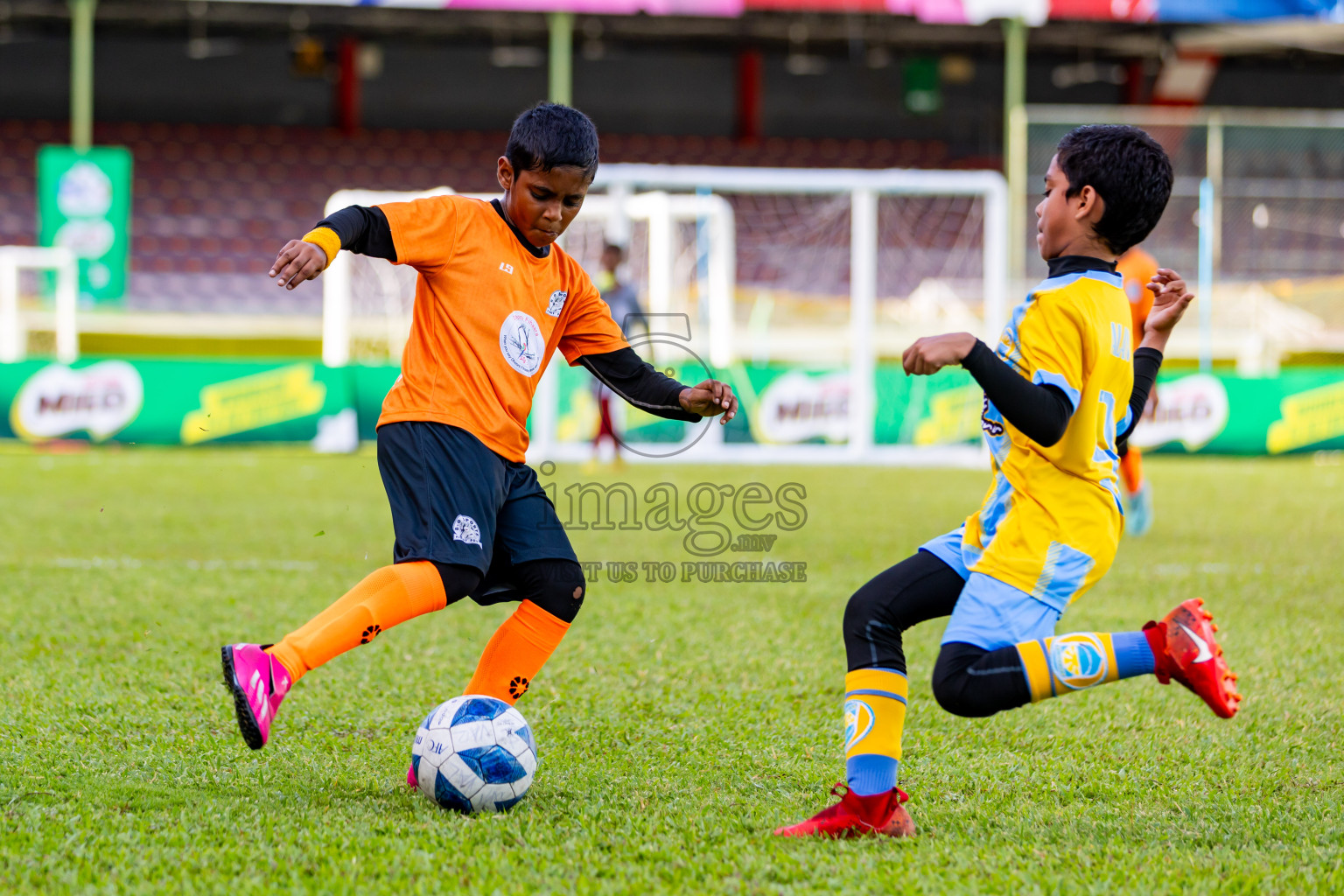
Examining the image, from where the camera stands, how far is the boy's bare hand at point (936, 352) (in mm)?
2117

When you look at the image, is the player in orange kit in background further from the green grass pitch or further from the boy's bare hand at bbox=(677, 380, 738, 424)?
the boy's bare hand at bbox=(677, 380, 738, 424)

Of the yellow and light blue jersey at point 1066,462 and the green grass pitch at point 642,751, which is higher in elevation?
the yellow and light blue jersey at point 1066,462

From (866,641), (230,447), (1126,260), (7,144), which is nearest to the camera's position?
(866,641)

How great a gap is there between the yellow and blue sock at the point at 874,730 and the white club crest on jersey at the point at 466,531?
81 cm

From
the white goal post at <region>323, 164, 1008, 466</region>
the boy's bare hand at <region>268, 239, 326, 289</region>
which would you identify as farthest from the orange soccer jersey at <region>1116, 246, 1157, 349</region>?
the white goal post at <region>323, 164, 1008, 466</region>

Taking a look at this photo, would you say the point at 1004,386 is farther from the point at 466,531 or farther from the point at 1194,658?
the point at 466,531

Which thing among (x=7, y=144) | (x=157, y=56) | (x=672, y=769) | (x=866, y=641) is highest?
(x=157, y=56)

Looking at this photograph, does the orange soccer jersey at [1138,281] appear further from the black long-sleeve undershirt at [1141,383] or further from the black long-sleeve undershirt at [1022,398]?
the black long-sleeve undershirt at [1022,398]

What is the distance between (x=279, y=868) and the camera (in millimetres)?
2252

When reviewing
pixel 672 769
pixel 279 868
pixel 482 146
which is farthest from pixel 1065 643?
pixel 482 146

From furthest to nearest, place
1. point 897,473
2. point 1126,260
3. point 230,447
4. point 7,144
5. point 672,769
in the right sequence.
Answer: point 7,144, point 230,447, point 897,473, point 1126,260, point 672,769

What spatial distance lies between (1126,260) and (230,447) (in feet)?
28.8

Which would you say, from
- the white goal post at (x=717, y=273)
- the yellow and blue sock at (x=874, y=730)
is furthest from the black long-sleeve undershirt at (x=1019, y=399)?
the white goal post at (x=717, y=273)

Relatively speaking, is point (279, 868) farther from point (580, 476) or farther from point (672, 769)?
point (580, 476)
